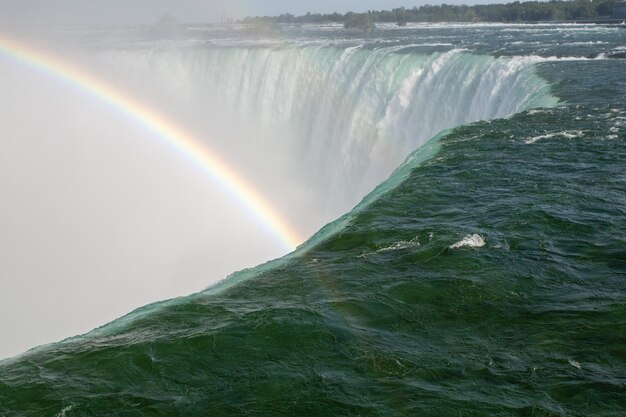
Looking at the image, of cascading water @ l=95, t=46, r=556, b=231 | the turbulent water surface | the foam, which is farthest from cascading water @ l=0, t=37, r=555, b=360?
the foam

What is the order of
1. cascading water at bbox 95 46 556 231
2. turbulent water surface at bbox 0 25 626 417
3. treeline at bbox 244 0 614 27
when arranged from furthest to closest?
treeline at bbox 244 0 614 27 < cascading water at bbox 95 46 556 231 < turbulent water surface at bbox 0 25 626 417

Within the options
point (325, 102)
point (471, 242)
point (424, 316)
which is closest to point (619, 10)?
point (325, 102)

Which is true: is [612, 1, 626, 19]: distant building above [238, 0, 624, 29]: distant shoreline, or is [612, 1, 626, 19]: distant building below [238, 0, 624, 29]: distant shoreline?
below

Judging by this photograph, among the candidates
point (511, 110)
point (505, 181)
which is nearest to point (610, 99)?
point (511, 110)

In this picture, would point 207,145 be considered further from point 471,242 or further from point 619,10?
point 619,10

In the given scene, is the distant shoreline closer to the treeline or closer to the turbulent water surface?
the treeline

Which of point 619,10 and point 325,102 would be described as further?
point 619,10

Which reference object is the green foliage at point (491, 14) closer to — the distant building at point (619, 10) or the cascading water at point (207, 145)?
the distant building at point (619, 10)
